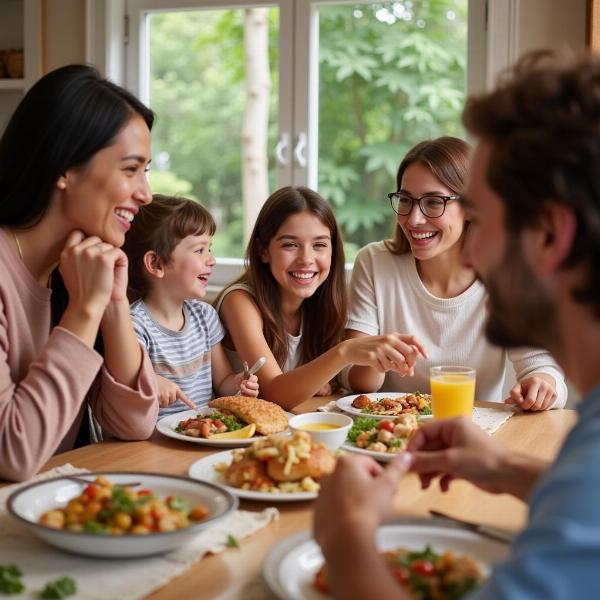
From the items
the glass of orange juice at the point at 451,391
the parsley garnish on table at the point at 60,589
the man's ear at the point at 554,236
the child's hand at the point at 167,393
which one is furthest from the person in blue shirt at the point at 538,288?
the child's hand at the point at 167,393

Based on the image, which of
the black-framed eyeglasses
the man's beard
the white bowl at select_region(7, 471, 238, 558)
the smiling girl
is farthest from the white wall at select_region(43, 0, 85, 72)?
the man's beard

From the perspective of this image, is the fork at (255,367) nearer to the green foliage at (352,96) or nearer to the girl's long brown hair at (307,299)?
the girl's long brown hair at (307,299)

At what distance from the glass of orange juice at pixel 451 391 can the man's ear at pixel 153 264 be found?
921mm

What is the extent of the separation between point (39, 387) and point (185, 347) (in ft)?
3.09

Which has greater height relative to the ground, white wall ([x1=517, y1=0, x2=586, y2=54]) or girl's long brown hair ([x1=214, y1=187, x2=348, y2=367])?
white wall ([x1=517, y1=0, x2=586, y2=54])

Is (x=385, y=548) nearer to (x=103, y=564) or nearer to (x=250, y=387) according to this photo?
(x=103, y=564)

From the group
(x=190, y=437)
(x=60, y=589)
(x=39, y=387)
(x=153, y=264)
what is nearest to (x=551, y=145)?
(x=60, y=589)

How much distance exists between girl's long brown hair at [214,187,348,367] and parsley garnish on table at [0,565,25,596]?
1592mm

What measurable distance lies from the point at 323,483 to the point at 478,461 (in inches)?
11.3

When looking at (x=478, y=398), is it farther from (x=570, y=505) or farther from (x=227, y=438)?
(x=570, y=505)

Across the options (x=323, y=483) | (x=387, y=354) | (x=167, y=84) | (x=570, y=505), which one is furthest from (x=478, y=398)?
(x=167, y=84)

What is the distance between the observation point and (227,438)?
173cm

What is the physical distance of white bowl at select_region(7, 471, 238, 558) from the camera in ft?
3.43

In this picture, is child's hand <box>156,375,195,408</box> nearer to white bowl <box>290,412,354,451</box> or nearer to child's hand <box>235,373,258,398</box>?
child's hand <box>235,373,258,398</box>
